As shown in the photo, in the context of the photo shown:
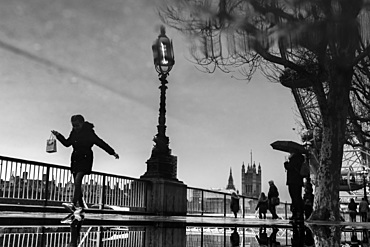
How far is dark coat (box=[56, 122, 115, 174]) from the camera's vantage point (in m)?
8.79

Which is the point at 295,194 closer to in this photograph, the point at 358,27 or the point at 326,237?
the point at 358,27

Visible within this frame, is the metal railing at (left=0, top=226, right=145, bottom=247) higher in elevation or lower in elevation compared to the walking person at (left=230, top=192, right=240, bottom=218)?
lower

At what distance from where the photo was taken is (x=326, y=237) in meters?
6.41

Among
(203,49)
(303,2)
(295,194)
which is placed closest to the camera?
(303,2)

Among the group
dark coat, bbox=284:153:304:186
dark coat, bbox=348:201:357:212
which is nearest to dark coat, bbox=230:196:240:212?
dark coat, bbox=348:201:357:212

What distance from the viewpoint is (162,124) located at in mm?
15336

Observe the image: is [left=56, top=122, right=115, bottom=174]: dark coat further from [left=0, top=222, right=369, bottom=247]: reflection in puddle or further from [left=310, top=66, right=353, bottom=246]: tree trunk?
[left=310, top=66, right=353, bottom=246]: tree trunk

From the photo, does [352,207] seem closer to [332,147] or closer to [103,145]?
[332,147]

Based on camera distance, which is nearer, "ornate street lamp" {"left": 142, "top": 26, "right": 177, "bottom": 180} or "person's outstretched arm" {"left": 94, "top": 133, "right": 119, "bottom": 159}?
"person's outstretched arm" {"left": 94, "top": 133, "right": 119, "bottom": 159}

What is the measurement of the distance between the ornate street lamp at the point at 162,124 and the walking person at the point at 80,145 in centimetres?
610

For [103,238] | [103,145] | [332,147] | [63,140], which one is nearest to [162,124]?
[332,147]

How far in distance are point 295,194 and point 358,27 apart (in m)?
5.13

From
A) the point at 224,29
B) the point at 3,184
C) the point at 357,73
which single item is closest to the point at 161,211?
the point at 3,184

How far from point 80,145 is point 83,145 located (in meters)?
0.06
